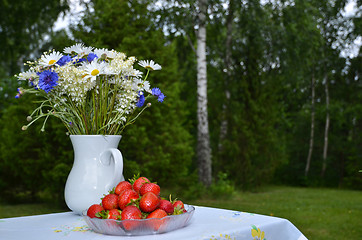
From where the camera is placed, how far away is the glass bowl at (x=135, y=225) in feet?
3.71

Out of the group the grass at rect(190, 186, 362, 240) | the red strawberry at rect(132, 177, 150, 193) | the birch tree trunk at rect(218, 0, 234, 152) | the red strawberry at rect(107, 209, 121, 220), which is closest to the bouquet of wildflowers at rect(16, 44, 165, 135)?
the red strawberry at rect(132, 177, 150, 193)

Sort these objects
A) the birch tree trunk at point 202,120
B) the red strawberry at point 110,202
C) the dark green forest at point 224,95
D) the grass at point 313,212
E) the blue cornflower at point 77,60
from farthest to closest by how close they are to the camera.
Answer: the birch tree trunk at point 202,120 < the dark green forest at point 224,95 < the grass at point 313,212 < the blue cornflower at point 77,60 < the red strawberry at point 110,202

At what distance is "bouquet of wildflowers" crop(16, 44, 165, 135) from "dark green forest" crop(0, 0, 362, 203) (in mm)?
3945

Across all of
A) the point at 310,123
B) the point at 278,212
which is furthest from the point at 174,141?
the point at 310,123

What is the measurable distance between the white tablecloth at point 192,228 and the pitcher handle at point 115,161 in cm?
18

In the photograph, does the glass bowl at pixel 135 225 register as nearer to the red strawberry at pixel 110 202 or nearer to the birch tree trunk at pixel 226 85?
the red strawberry at pixel 110 202

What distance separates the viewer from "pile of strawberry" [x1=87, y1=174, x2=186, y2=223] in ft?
3.83

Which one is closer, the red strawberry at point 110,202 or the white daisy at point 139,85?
the red strawberry at point 110,202

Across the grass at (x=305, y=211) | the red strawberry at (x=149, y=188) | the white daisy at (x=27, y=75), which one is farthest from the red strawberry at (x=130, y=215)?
the grass at (x=305, y=211)

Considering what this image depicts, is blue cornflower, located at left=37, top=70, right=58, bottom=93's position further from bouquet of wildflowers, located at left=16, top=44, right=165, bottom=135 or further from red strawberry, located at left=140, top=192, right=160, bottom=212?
red strawberry, located at left=140, top=192, right=160, bottom=212

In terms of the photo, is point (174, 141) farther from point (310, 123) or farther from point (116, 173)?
point (310, 123)

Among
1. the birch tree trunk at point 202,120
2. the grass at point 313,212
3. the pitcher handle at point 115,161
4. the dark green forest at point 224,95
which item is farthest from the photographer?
the birch tree trunk at point 202,120

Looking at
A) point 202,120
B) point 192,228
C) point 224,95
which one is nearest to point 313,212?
point 202,120

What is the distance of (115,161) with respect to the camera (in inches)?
55.4
